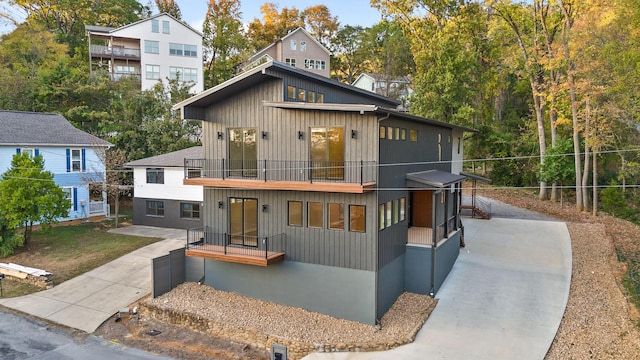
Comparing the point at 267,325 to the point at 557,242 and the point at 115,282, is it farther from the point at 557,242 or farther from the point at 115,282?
the point at 557,242

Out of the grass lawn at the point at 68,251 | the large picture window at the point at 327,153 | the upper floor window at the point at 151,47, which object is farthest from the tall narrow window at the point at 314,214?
the upper floor window at the point at 151,47

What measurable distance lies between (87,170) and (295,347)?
20.4 m

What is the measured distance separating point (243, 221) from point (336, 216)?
3.54 meters

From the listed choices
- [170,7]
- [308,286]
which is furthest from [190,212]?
[170,7]

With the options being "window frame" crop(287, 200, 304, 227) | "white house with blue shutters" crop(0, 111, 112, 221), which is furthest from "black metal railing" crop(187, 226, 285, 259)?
"white house with blue shutters" crop(0, 111, 112, 221)

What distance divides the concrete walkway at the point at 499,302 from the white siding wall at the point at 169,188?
13.4 m

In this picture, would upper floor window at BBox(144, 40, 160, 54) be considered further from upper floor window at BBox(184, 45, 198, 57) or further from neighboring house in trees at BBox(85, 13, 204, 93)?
upper floor window at BBox(184, 45, 198, 57)

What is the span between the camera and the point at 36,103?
102 ft

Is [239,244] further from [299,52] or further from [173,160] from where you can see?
[299,52]

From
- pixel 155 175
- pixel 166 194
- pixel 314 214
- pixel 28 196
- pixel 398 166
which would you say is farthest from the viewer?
pixel 155 175

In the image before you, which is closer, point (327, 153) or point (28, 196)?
point (327, 153)

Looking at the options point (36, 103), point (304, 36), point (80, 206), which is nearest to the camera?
point (80, 206)

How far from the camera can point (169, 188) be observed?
22234 millimetres

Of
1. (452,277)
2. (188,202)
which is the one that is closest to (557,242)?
(452,277)
